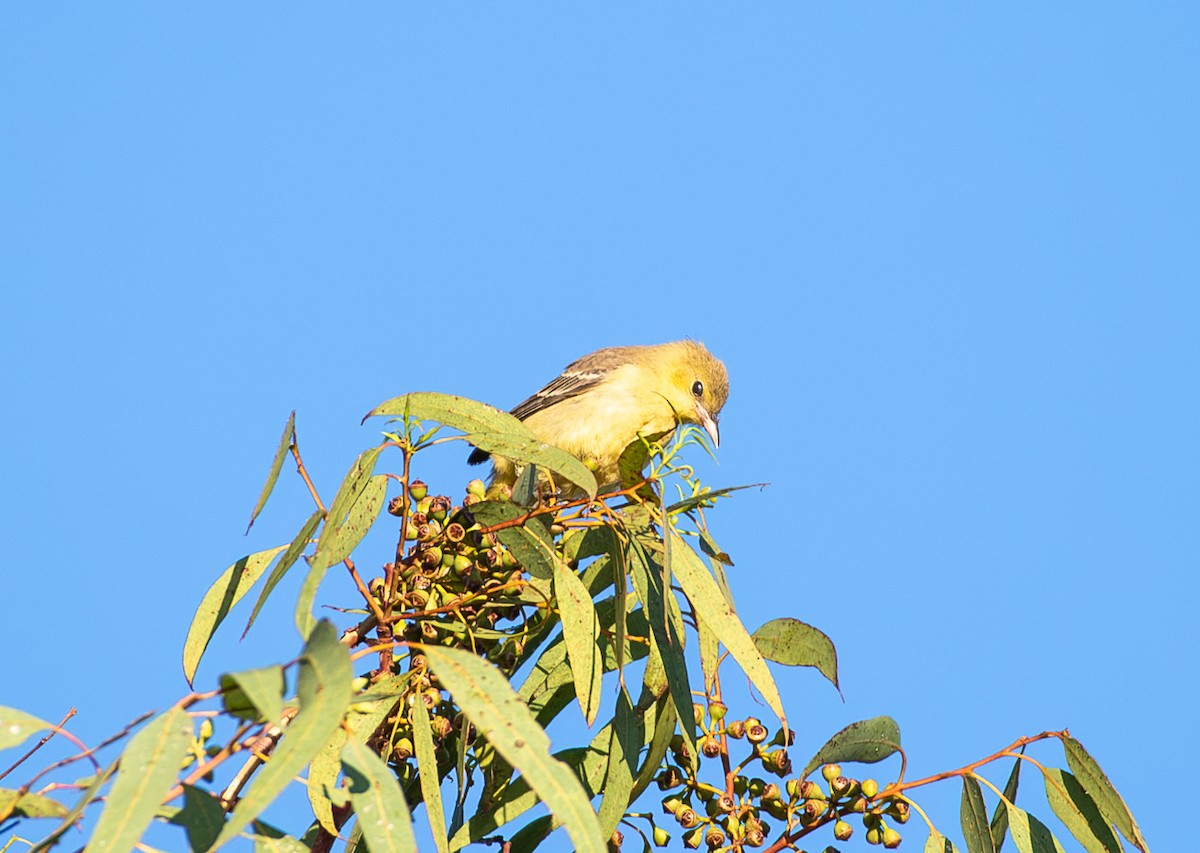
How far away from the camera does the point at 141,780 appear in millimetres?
1983

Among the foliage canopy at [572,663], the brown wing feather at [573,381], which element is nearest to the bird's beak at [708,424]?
the brown wing feather at [573,381]

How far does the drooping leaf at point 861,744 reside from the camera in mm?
3064

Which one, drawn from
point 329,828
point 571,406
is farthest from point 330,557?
point 571,406

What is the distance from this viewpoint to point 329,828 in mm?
2713

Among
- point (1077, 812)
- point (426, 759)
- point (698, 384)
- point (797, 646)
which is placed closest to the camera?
point (426, 759)

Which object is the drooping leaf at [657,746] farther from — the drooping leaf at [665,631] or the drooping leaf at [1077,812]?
the drooping leaf at [1077,812]

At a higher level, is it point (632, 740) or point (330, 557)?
point (330, 557)

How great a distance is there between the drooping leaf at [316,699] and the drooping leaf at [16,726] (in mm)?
585

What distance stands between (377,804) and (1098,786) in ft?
5.70

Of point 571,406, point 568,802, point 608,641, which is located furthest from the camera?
point 571,406

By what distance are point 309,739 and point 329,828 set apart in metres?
0.88

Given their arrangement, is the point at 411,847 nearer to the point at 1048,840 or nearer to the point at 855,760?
the point at 855,760

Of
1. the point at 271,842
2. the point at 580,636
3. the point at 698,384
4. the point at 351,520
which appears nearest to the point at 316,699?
the point at 271,842

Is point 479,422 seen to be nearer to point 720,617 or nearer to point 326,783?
point 720,617
